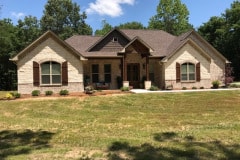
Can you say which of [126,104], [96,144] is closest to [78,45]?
[126,104]

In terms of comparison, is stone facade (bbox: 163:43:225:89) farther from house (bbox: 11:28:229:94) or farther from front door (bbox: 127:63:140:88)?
front door (bbox: 127:63:140:88)

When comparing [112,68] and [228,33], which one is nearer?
[112,68]

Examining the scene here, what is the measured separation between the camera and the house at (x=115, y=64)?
23.4m

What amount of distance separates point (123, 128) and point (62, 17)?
53.3 metres

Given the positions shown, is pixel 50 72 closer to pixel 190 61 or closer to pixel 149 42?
pixel 149 42

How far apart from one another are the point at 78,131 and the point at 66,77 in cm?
1347

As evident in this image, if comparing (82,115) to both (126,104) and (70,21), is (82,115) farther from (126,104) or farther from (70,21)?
(70,21)

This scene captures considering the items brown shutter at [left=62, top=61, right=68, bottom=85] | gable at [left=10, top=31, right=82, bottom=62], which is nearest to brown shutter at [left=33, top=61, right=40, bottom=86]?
gable at [left=10, top=31, right=82, bottom=62]

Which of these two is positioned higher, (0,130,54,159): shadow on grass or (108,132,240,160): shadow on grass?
(108,132,240,160): shadow on grass

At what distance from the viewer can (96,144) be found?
839 centimetres

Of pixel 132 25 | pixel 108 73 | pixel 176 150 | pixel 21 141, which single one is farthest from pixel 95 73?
pixel 132 25

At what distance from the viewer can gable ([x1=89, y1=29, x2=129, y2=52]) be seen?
88.2 feet

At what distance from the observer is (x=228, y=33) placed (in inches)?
1845

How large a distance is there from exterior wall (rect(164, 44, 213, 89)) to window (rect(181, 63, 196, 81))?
35 centimetres
